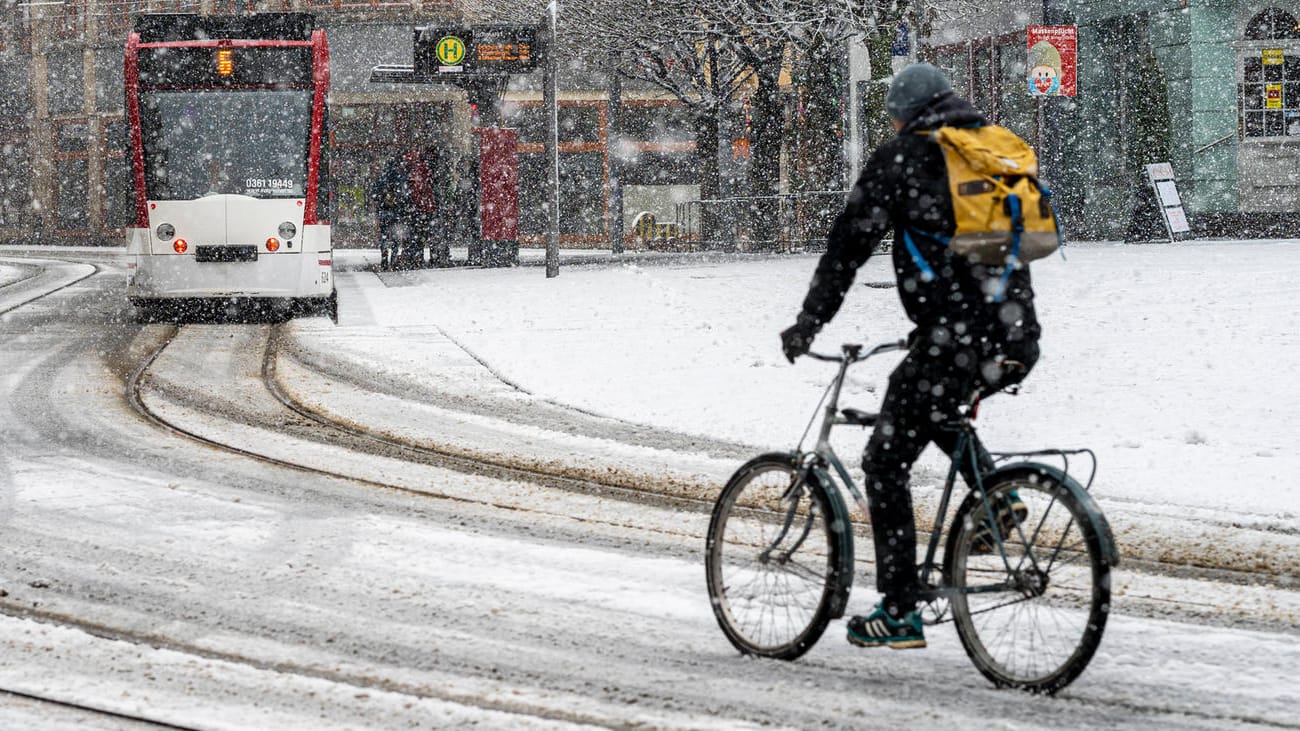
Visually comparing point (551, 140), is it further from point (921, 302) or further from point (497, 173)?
point (921, 302)

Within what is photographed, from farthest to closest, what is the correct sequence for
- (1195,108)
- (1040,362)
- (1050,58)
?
(1195,108)
(1050,58)
(1040,362)

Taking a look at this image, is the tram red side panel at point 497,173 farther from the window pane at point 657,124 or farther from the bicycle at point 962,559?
the bicycle at point 962,559

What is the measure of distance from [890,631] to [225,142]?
559 inches

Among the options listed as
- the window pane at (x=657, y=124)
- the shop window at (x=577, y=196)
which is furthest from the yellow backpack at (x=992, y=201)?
the shop window at (x=577, y=196)

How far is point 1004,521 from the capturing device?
435 cm

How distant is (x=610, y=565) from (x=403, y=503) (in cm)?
162

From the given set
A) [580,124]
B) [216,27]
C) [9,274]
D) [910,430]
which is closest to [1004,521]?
[910,430]

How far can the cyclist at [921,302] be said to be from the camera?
4.32m

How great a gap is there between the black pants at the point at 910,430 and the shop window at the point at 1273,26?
24428 mm

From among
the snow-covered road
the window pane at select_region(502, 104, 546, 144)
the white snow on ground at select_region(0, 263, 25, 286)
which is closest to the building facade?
the window pane at select_region(502, 104, 546, 144)

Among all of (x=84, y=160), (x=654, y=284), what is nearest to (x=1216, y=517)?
(x=654, y=284)

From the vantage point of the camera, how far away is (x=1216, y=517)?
7.06m

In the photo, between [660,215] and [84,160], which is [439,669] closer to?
[660,215]

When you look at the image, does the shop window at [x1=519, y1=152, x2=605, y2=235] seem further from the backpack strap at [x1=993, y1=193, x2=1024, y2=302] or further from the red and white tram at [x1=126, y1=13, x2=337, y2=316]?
the backpack strap at [x1=993, y1=193, x2=1024, y2=302]
